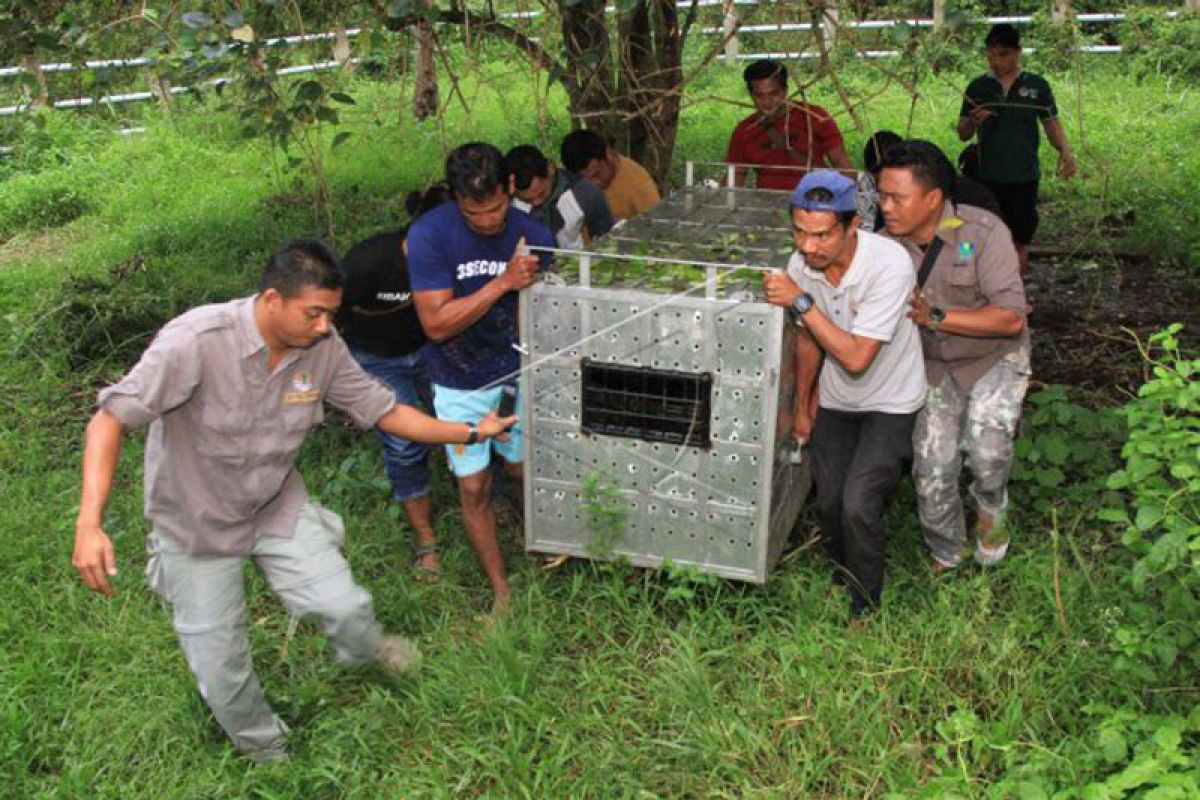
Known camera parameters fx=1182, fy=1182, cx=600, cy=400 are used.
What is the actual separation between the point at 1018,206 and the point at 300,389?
211 inches

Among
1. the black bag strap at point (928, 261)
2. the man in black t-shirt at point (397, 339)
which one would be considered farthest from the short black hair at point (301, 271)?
the black bag strap at point (928, 261)

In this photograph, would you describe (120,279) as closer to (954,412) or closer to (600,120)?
(600,120)

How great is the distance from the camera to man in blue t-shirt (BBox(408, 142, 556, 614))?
4.16 meters

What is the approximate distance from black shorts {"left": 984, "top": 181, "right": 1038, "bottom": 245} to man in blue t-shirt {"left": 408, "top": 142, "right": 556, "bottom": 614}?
13.3 feet

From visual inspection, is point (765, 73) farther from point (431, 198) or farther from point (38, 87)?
point (38, 87)

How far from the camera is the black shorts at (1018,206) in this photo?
7.41 metres

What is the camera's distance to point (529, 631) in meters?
4.23

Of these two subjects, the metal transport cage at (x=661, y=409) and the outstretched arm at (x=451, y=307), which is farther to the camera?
the outstretched arm at (x=451, y=307)

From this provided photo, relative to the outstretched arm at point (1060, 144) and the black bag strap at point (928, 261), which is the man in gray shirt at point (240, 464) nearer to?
the black bag strap at point (928, 261)

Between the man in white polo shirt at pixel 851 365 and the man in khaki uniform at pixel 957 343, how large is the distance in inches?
6.7

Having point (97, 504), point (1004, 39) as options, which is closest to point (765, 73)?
point (1004, 39)

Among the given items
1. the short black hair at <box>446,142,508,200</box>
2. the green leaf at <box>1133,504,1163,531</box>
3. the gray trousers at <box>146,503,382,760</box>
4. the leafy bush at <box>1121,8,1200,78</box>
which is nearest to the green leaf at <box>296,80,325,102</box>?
the short black hair at <box>446,142,508,200</box>

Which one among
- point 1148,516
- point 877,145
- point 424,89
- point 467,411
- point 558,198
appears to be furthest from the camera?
point 424,89

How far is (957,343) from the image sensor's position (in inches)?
169
